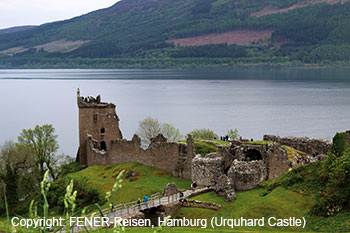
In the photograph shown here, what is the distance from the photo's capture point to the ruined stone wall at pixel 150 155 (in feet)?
153

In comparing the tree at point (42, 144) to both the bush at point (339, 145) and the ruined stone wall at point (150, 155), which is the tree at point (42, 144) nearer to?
the ruined stone wall at point (150, 155)

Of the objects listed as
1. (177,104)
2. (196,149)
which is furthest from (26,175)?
(177,104)

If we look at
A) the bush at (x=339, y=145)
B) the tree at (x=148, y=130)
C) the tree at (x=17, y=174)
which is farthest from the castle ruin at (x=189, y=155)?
the tree at (x=148, y=130)

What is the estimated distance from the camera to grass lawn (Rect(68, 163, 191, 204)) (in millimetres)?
42906

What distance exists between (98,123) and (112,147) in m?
4.39

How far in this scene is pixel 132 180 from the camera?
4744 centimetres

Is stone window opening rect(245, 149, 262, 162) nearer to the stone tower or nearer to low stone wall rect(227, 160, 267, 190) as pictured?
low stone wall rect(227, 160, 267, 190)

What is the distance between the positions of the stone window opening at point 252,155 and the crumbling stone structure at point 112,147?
6.37 m

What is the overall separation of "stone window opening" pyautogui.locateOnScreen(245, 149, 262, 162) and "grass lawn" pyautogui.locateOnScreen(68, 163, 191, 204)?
223 inches

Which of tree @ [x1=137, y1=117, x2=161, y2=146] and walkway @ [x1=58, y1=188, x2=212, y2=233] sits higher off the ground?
walkway @ [x1=58, y1=188, x2=212, y2=233]

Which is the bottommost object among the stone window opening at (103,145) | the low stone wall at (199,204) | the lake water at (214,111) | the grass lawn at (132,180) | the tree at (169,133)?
the lake water at (214,111)

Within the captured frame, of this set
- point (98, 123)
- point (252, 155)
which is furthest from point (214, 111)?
point (252, 155)

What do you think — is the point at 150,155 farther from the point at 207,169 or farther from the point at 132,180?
the point at 207,169

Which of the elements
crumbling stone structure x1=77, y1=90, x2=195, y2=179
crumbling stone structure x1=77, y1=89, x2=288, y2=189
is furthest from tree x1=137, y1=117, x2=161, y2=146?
crumbling stone structure x1=77, y1=90, x2=195, y2=179
